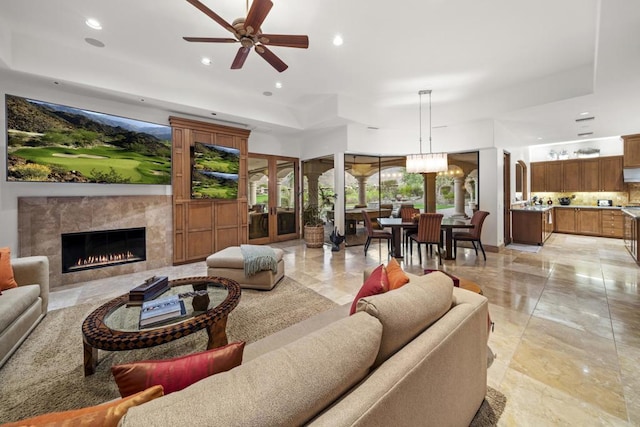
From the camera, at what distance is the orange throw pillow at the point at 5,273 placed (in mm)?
2312

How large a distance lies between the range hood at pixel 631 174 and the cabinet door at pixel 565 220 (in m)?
1.35

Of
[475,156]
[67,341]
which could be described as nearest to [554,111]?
[475,156]

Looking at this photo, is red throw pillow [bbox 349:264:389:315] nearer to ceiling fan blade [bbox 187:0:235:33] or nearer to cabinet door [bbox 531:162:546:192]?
ceiling fan blade [bbox 187:0:235:33]

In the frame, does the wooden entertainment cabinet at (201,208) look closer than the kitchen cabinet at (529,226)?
Yes

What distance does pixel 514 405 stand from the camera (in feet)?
5.29

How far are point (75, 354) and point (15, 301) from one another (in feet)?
2.22

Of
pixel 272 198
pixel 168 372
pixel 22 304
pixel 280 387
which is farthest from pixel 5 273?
pixel 272 198

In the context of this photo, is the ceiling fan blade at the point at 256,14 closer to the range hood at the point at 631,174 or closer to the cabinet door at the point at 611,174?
the range hood at the point at 631,174

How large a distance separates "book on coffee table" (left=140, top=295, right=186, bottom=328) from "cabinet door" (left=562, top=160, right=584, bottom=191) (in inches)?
424

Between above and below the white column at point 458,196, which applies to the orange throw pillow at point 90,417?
below

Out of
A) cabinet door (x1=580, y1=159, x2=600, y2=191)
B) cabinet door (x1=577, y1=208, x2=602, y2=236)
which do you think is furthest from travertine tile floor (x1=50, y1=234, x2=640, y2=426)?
cabinet door (x1=580, y1=159, x2=600, y2=191)

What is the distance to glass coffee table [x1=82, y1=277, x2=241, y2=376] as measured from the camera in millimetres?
1624

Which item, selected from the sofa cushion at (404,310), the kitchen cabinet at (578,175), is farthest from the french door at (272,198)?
the kitchen cabinet at (578,175)

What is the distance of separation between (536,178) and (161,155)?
1086 cm
